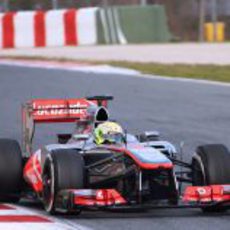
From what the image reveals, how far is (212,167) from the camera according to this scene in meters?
7.99

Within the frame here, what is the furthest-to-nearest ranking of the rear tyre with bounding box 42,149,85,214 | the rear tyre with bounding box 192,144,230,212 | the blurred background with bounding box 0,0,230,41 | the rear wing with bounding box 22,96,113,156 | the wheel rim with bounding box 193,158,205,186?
the blurred background with bounding box 0,0,230,41 → the rear wing with bounding box 22,96,113,156 → the wheel rim with bounding box 193,158,205,186 → the rear tyre with bounding box 192,144,230,212 → the rear tyre with bounding box 42,149,85,214

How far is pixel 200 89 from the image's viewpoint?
18828mm

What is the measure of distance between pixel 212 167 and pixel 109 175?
0.76 metres

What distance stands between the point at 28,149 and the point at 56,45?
2198 centimetres

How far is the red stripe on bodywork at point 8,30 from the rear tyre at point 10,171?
71.9 ft

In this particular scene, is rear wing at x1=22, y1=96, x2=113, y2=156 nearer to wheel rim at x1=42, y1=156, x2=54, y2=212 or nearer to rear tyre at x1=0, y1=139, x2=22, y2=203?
rear tyre at x1=0, y1=139, x2=22, y2=203

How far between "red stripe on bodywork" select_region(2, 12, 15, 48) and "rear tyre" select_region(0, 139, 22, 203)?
21.9 metres

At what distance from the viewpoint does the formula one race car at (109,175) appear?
24.9ft

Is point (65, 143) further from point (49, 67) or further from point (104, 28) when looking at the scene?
point (104, 28)

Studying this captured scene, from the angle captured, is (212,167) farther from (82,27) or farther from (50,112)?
(82,27)

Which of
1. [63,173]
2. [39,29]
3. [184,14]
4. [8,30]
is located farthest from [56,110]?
[184,14]

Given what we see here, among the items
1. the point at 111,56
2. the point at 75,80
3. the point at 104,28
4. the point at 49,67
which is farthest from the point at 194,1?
the point at 75,80

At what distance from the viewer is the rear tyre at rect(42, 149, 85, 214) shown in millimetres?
7668

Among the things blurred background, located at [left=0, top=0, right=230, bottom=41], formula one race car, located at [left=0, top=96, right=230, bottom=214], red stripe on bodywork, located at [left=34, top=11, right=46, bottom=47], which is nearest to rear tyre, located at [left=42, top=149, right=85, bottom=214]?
formula one race car, located at [left=0, top=96, right=230, bottom=214]
